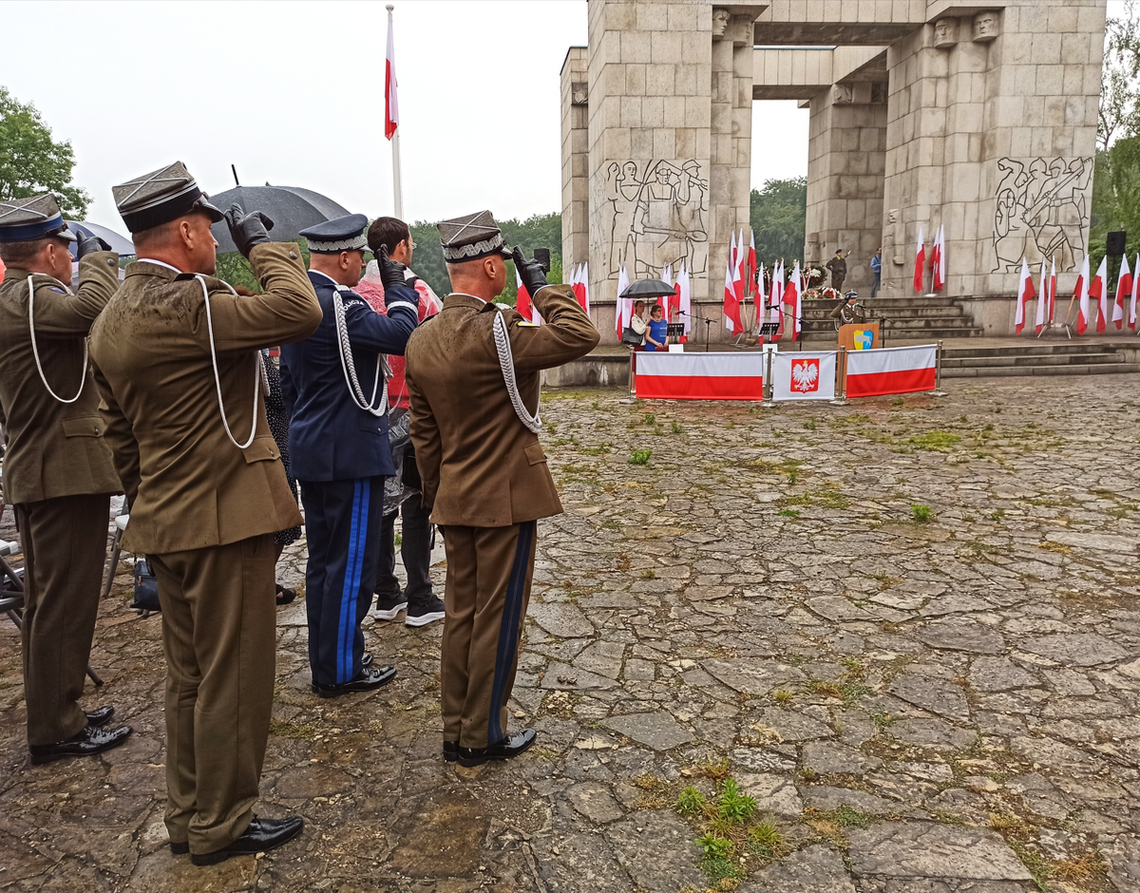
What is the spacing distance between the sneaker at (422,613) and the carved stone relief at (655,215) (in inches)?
594

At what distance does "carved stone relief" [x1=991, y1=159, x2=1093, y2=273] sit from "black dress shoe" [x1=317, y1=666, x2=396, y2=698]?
2002 cm

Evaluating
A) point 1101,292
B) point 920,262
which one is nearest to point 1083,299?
point 1101,292

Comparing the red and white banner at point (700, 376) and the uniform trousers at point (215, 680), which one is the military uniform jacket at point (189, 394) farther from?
the red and white banner at point (700, 376)

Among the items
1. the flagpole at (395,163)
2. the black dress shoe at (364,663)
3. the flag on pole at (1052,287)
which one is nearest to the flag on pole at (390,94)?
the flagpole at (395,163)

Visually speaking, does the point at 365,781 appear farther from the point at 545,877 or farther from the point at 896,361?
the point at 896,361

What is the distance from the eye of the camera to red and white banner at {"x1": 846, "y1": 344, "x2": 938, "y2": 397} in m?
12.9

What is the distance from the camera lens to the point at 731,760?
3.19 meters

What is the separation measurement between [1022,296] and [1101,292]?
1834 millimetres

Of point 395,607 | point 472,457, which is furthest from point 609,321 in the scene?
point 472,457

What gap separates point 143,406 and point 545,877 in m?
1.82

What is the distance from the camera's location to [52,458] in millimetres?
3236

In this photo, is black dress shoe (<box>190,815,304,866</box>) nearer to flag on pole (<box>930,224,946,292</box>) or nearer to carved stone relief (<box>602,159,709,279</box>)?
carved stone relief (<box>602,159,709,279</box>)

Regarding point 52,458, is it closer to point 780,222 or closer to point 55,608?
point 55,608

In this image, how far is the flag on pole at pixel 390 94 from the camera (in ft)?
33.1
